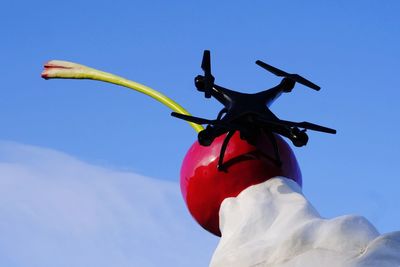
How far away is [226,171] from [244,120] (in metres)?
0.31

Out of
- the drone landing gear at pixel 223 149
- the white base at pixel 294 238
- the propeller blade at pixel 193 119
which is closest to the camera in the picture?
the white base at pixel 294 238

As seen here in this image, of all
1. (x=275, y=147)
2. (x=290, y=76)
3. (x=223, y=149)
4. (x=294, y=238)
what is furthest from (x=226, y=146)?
(x=294, y=238)

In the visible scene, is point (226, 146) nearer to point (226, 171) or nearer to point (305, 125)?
point (226, 171)

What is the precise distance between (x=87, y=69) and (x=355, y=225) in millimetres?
2763

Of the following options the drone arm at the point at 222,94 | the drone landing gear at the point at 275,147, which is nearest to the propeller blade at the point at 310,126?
the drone landing gear at the point at 275,147

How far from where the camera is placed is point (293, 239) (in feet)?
12.5

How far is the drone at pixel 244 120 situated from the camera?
181 inches

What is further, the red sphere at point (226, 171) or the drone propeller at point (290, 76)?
the drone propeller at point (290, 76)

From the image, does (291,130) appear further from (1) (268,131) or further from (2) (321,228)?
(2) (321,228)

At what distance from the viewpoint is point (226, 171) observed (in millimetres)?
4711

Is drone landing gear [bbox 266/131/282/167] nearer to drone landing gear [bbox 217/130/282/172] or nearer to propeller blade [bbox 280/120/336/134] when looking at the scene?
drone landing gear [bbox 217/130/282/172]

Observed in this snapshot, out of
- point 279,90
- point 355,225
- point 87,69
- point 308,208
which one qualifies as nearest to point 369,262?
point 355,225

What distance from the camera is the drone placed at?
4.59 meters

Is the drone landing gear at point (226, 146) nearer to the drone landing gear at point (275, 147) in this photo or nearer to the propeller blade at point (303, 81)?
the drone landing gear at point (275, 147)
